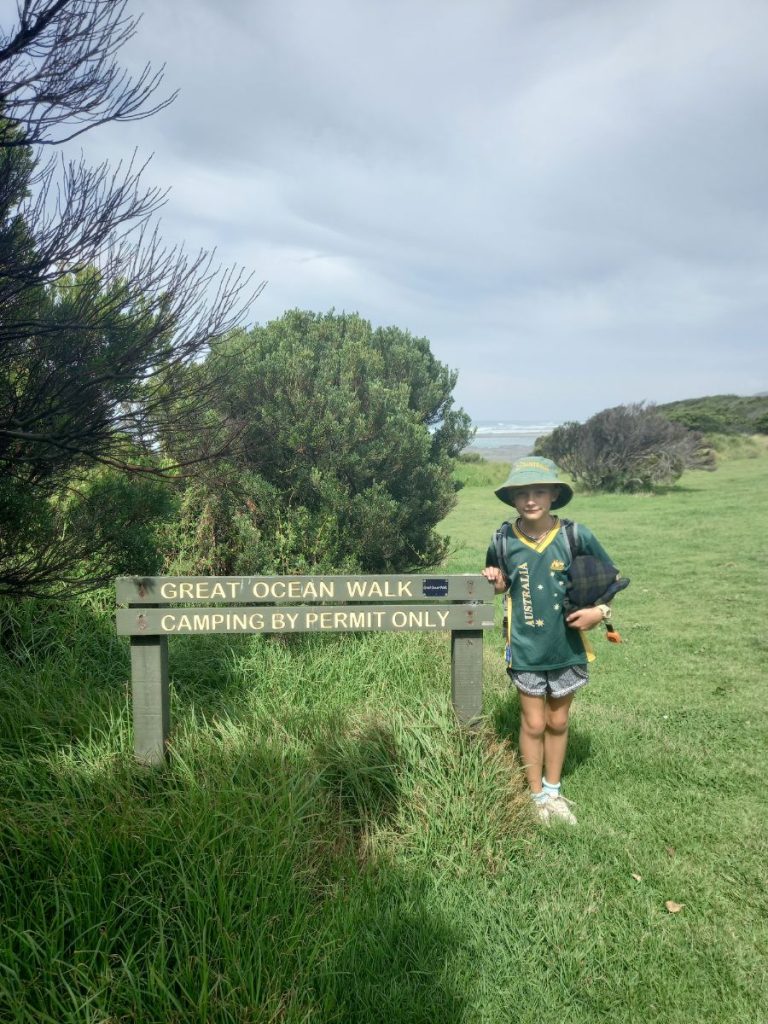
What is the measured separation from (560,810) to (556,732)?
379 millimetres

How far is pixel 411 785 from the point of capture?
3352 mm

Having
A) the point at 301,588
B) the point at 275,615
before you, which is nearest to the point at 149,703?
the point at 275,615

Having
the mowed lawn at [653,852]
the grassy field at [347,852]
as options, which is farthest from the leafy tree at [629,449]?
the grassy field at [347,852]

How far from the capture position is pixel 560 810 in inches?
141

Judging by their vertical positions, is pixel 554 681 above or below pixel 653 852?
above

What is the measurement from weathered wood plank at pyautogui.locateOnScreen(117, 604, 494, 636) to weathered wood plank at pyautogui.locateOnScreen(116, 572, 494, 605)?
0.18ft

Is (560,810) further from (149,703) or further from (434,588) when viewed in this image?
(149,703)

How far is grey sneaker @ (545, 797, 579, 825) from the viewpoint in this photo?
3537mm

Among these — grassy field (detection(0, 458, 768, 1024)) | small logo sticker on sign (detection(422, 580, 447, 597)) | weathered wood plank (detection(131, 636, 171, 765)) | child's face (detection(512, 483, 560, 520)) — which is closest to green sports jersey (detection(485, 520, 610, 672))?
child's face (detection(512, 483, 560, 520))

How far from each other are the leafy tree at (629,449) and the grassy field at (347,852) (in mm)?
20485

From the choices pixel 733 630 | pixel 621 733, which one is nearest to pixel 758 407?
pixel 733 630

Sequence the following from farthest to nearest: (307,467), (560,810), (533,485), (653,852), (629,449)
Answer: (629,449) → (307,467) → (560,810) → (533,485) → (653,852)

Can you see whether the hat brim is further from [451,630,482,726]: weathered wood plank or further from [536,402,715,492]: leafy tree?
[536,402,715,492]: leafy tree

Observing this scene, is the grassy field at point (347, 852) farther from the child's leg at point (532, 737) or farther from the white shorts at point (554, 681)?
the white shorts at point (554, 681)
